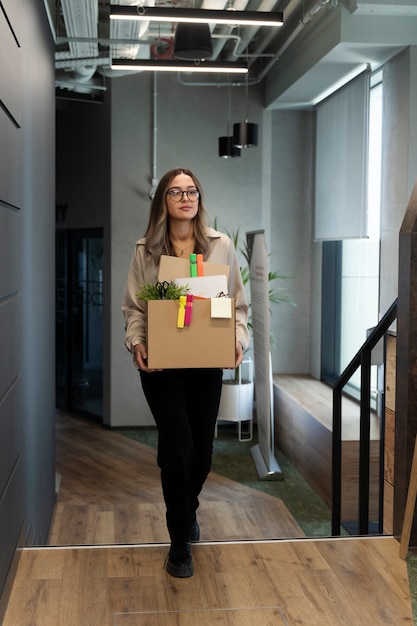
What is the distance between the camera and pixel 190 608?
8.36 ft

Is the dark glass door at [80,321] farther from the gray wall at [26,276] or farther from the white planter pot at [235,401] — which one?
the gray wall at [26,276]

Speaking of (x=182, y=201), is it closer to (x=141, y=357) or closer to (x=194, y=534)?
(x=141, y=357)

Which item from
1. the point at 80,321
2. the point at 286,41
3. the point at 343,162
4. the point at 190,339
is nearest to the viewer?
the point at 190,339

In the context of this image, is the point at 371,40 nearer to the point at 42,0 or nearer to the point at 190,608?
the point at 42,0

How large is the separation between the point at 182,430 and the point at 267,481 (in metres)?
3.86

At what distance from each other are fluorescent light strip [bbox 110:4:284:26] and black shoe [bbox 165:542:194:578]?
2.87 meters

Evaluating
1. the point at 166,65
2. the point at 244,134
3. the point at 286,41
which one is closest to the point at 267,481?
the point at 244,134

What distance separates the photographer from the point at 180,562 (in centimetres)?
277

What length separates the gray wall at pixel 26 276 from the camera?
2609 mm

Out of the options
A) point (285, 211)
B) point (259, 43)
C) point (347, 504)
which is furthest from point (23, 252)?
point (285, 211)

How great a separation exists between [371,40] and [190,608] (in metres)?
4.15

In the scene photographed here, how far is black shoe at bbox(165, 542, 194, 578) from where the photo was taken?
276 centimetres

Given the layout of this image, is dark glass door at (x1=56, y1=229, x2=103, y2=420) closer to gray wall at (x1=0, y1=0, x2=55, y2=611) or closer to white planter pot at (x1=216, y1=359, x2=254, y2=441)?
white planter pot at (x1=216, y1=359, x2=254, y2=441)

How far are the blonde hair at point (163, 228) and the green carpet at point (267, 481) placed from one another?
2681mm
